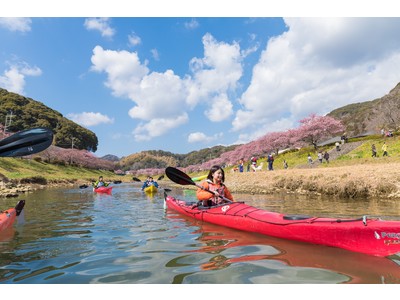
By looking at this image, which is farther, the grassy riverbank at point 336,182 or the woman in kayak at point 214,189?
the grassy riverbank at point 336,182

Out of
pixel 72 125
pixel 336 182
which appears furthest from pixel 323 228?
pixel 72 125

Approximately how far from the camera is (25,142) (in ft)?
22.8

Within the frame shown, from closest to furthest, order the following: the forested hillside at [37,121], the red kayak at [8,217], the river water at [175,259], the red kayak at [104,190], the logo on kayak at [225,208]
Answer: the river water at [175,259] → the red kayak at [8,217] → the logo on kayak at [225,208] → the red kayak at [104,190] → the forested hillside at [37,121]

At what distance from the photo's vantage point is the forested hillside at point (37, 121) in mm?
67438

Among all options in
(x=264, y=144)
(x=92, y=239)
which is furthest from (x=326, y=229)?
(x=264, y=144)

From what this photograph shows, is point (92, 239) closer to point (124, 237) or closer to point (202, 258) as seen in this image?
point (124, 237)

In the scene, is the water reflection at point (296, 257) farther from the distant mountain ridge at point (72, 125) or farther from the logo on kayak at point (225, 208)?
the distant mountain ridge at point (72, 125)

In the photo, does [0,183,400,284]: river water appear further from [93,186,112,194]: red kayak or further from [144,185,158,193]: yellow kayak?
[93,186,112,194]: red kayak

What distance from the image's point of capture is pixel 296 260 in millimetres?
4148

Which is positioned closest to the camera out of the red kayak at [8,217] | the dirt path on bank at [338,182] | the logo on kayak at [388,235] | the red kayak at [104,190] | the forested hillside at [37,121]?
the logo on kayak at [388,235]

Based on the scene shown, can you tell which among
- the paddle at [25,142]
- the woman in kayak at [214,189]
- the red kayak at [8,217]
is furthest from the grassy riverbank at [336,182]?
the red kayak at [8,217]

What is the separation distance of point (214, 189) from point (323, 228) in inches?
137

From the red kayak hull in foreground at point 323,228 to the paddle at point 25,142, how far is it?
501cm

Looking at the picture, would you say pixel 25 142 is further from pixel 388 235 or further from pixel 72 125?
pixel 72 125
